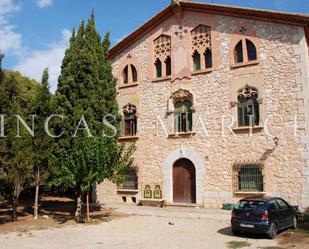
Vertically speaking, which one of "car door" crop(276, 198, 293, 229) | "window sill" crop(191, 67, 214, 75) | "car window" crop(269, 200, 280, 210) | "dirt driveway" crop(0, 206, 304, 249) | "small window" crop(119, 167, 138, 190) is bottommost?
"dirt driveway" crop(0, 206, 304, 249)

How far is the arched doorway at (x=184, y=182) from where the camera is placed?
18594 mm

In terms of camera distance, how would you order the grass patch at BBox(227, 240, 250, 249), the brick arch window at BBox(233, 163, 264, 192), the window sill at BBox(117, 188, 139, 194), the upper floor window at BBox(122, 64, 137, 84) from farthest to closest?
the upper floor window at BBox(122, 64, 137, 84), the window sill at BBox(117, 188, 139, 194), the brick arch window at BBox(233, 163, 264, 192), the grass patch at BBox(227, 240, 250, 249)

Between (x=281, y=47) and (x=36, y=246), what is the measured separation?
1335cm

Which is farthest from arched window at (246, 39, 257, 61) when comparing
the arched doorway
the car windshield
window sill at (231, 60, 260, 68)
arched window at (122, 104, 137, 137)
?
the car windshield

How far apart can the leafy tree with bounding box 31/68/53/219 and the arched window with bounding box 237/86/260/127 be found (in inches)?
350

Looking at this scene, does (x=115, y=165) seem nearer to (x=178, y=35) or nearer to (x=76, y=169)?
(x=76, y=169)

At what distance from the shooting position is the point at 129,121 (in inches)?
827

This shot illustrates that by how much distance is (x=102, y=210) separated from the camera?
18.0 meters

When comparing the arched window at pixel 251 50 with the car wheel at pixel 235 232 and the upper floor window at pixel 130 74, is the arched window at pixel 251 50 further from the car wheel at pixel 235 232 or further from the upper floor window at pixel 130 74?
the car wheel at pixel 235 232

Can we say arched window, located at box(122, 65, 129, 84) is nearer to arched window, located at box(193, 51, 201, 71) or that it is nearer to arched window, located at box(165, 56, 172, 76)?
arched window, located at box(165, 56, 172, 76)

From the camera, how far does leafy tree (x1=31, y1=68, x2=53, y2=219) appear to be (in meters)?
15.3

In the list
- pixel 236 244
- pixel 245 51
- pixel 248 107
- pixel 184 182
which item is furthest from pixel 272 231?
pixel 245 51

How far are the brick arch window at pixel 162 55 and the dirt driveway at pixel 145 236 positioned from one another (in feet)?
27.5

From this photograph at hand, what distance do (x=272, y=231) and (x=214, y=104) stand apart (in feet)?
27.9
